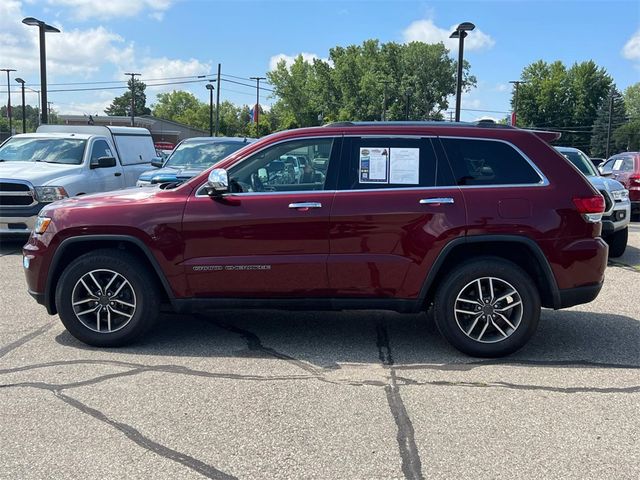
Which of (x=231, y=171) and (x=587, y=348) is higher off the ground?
(x=231, y=171)

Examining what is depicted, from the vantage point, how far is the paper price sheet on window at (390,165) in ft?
16.0

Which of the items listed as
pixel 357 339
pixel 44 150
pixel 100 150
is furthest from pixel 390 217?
pixel 44 150

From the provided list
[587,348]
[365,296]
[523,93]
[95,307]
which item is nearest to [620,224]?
[587,348]

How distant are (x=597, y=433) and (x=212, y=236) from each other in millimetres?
3022

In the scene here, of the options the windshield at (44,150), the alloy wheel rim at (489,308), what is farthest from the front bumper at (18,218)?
the alloy wheel rim at (489,308)

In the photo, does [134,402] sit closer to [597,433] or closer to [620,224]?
[597,433]

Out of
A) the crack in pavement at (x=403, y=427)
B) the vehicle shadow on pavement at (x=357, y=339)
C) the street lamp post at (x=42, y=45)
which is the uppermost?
the street lamp post at (x=42, y=45)

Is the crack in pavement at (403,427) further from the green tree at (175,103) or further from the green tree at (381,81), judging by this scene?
the green tree at (175,103)

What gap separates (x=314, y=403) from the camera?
4004 mm

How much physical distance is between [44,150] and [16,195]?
73.1 inches

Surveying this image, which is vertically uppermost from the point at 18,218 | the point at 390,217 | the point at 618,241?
the point at 390,217

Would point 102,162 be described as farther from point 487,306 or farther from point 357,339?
point 487,306

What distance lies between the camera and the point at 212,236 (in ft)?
15.9

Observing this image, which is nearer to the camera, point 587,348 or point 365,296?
point 365,296
